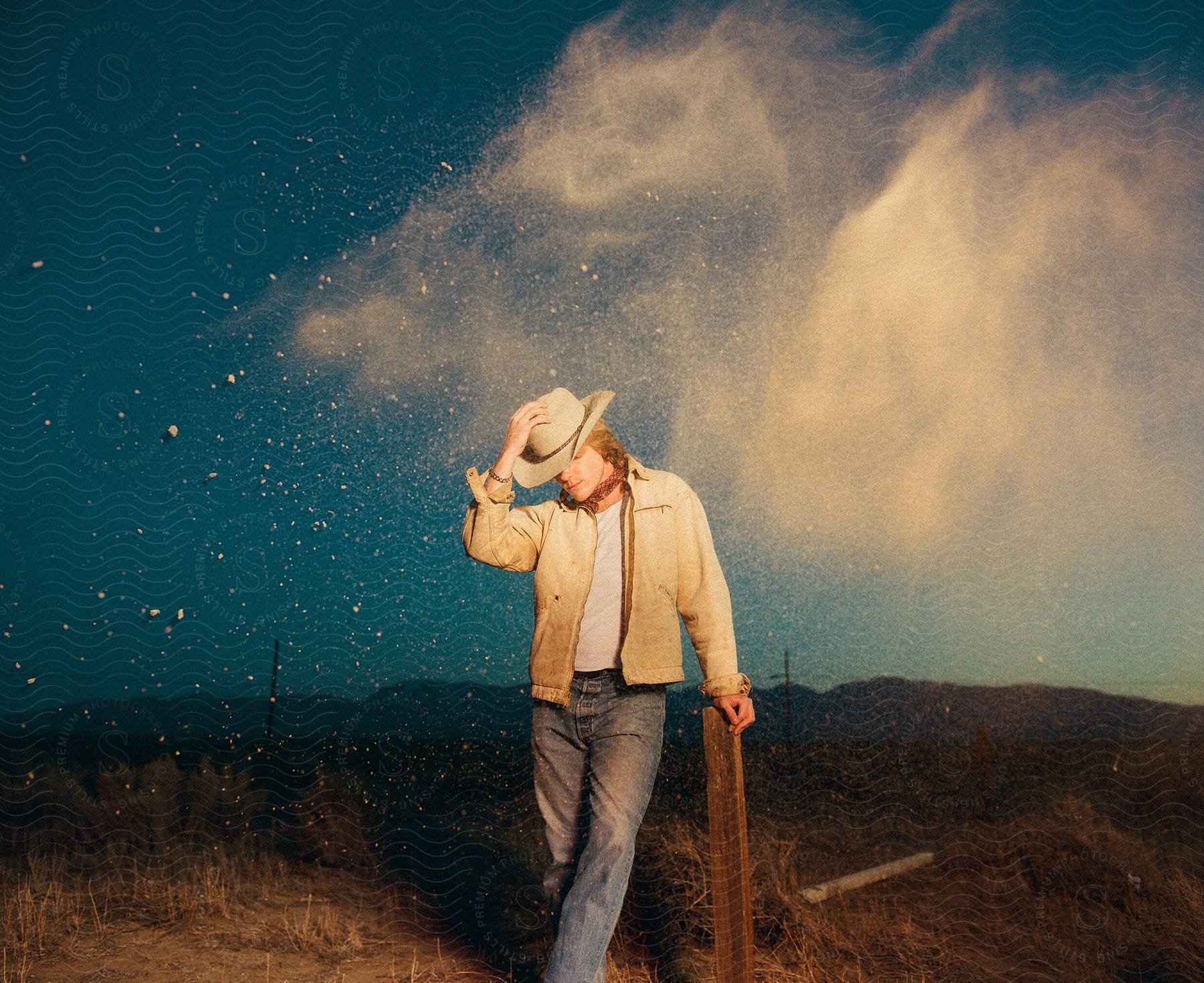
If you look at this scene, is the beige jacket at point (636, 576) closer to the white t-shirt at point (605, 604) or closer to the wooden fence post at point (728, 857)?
the white t-shirt at point (605, 604)

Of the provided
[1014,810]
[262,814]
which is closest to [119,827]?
[262,814]

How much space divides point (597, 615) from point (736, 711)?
620mm

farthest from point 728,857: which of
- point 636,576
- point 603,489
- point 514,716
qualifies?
point 514,716

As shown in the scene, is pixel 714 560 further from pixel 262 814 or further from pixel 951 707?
pixel 951 707

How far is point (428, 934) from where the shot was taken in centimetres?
489

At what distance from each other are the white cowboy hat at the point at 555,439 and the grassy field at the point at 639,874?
2.40m

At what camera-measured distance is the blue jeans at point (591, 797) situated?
269 cm

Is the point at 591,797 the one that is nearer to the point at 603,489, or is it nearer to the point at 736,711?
the point at 736,711

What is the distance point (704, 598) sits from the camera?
10.2ft

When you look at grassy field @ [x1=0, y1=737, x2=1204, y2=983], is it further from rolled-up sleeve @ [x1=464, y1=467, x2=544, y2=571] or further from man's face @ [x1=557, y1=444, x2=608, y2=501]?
man's face @ [x1=557, y1=444, x2=608, y2=501]

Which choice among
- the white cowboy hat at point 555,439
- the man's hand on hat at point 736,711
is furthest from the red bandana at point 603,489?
the man's hand on hat at point 736,711

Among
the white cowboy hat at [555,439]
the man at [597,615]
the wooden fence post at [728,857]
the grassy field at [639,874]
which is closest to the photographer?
the wooden fence post at [728,857]

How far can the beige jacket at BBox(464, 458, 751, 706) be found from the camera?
9.87 feet

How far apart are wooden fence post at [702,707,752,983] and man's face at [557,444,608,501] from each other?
994 mm
